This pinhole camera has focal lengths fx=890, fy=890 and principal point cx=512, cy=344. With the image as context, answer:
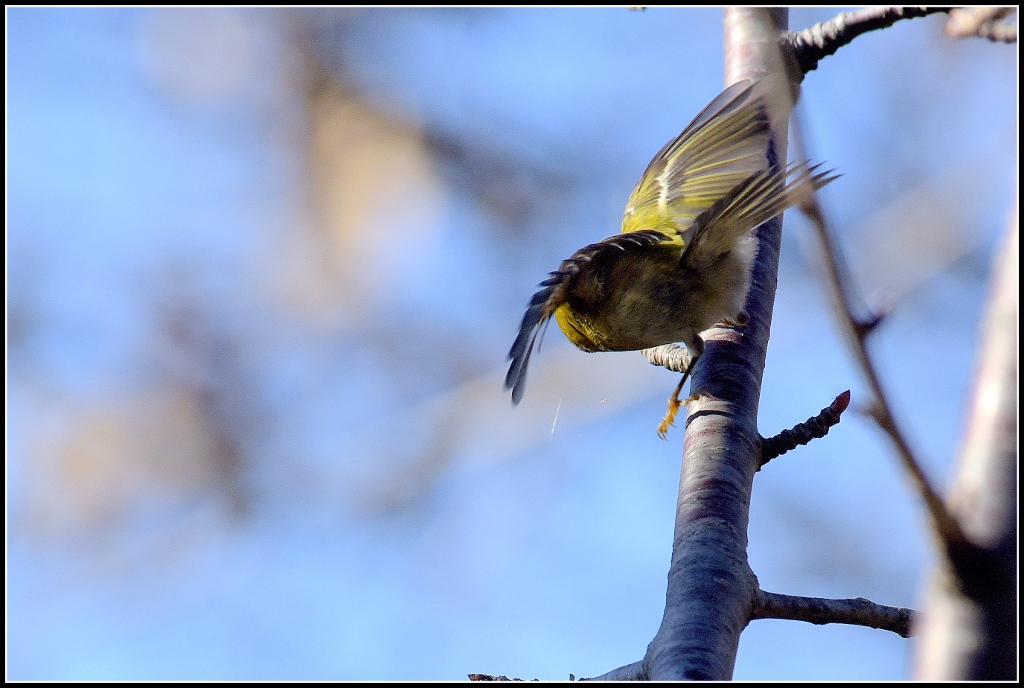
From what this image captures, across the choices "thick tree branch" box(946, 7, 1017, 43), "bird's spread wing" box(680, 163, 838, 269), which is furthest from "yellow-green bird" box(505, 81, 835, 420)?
"thick tree branch" box(946, 7, 1017, 43)

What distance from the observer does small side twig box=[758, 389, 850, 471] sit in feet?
6.49

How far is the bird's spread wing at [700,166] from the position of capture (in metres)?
3.10

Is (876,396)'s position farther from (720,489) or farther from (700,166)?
(700,166)

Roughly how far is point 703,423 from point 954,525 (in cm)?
136

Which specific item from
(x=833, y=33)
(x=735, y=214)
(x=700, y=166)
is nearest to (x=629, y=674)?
(x=735, y=214)

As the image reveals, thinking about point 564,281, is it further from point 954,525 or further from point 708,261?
point 954,525

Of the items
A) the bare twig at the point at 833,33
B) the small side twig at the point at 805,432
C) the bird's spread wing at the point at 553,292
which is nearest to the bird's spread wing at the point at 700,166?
the bare twig at the point at 833,33

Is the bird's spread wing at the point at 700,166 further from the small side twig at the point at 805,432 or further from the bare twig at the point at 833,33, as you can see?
the small side twig at the point at 805,432

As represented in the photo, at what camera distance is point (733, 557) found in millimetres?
1597

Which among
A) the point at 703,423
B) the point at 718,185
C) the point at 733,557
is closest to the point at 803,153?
the point at 733,557

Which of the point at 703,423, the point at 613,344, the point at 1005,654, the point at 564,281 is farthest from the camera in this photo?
the point at 613,344

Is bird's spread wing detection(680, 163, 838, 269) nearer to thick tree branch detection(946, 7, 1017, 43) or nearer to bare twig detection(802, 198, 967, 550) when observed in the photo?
thick tree branch detection(946, 7, 1017, 43)

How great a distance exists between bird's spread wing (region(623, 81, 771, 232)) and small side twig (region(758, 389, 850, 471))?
1145 millimetres

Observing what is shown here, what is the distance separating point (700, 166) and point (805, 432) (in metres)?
1.70
